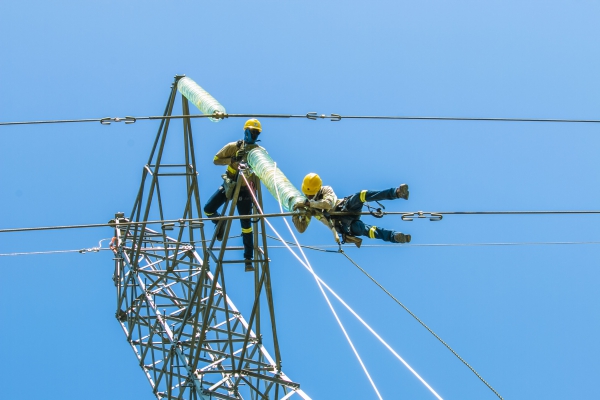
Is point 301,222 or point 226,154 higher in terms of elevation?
point 226,154

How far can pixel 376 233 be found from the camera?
14758mm

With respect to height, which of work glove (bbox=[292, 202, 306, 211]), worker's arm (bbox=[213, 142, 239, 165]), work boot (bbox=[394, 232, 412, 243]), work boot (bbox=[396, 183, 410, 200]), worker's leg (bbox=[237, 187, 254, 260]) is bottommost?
work boot (bbox=[394, 232, 412, 243])

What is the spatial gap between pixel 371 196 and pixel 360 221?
2.00ft

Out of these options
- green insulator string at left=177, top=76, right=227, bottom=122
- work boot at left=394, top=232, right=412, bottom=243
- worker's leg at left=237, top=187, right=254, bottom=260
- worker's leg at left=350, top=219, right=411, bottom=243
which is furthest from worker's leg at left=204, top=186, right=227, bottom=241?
work boot at left=394, top=232, right=412, bottom=243

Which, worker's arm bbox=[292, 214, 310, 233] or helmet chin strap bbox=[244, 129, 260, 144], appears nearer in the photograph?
worker's arm bbox=[292, 214, 310, 233]

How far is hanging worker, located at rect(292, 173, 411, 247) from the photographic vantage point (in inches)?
567

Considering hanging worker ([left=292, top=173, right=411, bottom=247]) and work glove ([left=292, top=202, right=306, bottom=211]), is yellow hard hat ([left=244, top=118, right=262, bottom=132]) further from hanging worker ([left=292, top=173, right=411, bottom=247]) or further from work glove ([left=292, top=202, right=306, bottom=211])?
work glove ([left=292, top=202, right=306, bottom=211])

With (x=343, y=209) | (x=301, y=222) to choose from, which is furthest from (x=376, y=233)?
(x=301, y=222)

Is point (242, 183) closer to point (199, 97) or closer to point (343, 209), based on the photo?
point (199, 97)

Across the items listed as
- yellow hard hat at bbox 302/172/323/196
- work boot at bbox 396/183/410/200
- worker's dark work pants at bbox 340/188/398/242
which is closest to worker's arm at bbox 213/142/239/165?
yellow hard hat at bbox 302/172/323/196

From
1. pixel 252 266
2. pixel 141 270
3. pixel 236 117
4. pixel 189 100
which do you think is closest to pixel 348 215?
pixel 236 117

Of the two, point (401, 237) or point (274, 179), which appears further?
point (274, 179)

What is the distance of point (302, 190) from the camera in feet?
50.6

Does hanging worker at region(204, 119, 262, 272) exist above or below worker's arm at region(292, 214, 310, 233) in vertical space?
above
